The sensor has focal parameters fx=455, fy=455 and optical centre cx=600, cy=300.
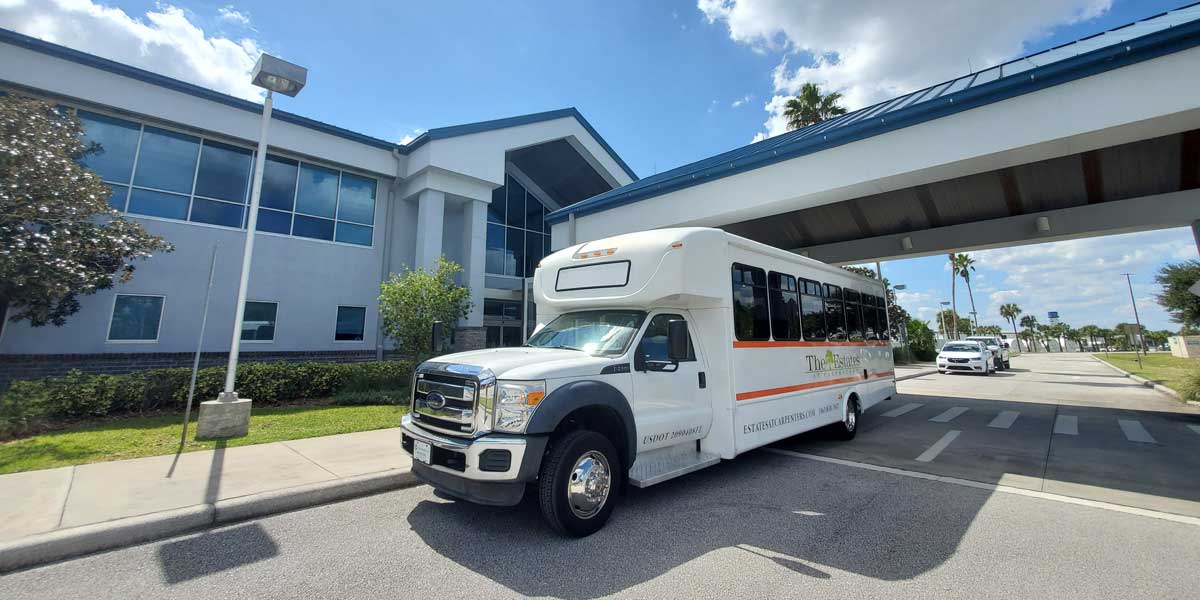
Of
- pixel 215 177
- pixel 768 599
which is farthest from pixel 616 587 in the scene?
pixel 215 177

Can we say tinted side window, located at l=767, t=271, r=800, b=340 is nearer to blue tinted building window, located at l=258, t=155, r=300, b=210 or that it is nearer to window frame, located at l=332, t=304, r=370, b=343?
window frame, located at l=332, t=304, r=370, b=343

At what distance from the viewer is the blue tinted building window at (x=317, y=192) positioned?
15.8 meters

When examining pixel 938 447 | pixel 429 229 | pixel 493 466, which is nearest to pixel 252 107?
pixel 429 229

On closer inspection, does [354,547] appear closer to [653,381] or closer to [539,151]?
[653,381]

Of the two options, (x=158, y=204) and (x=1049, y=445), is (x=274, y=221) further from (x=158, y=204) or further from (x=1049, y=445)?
(x=1049, y=445)

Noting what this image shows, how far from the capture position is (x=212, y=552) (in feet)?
12.4

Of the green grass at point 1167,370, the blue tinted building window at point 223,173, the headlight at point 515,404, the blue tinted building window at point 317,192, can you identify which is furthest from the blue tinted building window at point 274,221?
the green grass at point 1167,370

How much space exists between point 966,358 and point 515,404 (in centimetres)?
2890

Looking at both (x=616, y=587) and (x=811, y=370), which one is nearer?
(x=616, y=587)

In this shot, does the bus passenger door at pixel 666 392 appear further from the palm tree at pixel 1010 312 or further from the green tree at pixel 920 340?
the palm tree at pixel 1010 312

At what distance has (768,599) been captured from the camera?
3119 mm

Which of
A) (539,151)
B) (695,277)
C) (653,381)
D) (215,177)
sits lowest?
(653,381)

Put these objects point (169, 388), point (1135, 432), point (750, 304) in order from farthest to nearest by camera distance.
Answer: point (169, 388) → point (1135, 432) → point (750, 304)

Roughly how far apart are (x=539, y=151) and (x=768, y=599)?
69.2ft
